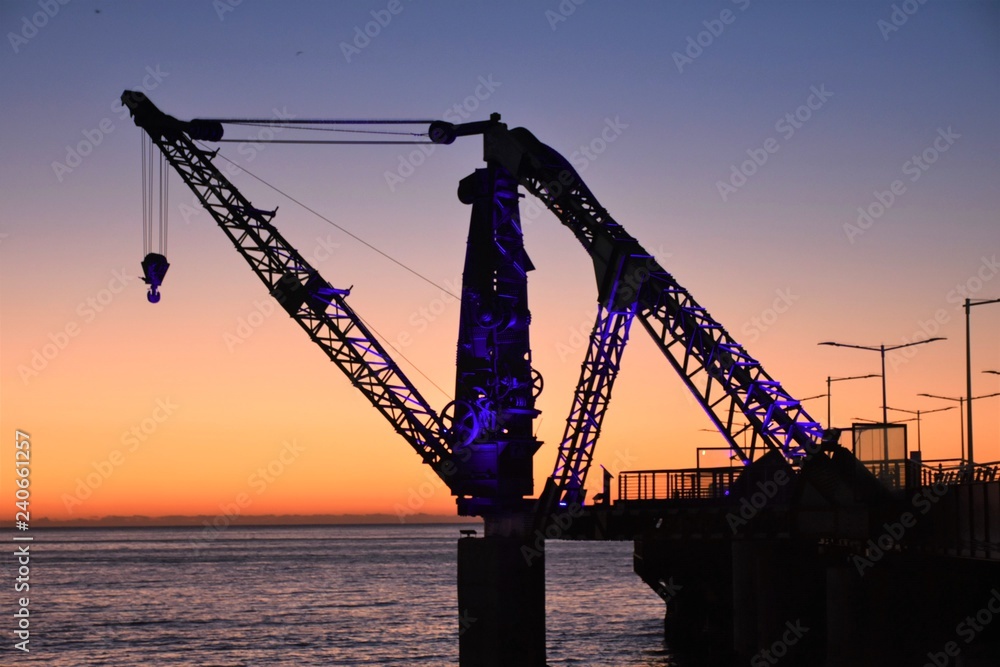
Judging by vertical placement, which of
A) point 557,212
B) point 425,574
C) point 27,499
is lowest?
point 425,574

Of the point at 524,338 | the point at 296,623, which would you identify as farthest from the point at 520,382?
the point at 296,623

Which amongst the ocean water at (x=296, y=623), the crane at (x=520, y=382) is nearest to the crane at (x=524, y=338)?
the crane at (x=520, y=382)

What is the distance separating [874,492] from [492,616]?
15215mm

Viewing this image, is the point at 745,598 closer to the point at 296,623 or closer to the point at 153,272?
the point at 153,272

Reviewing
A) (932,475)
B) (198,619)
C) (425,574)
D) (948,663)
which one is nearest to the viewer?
(948,663)

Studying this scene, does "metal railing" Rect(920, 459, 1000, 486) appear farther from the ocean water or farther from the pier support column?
the ocean water

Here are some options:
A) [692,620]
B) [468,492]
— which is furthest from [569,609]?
[468,492]

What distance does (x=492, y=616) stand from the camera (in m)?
50.0

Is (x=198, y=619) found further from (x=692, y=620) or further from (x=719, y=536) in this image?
(x=719, y=536)

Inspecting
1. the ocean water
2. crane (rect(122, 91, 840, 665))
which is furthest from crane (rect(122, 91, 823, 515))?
the ocean water
